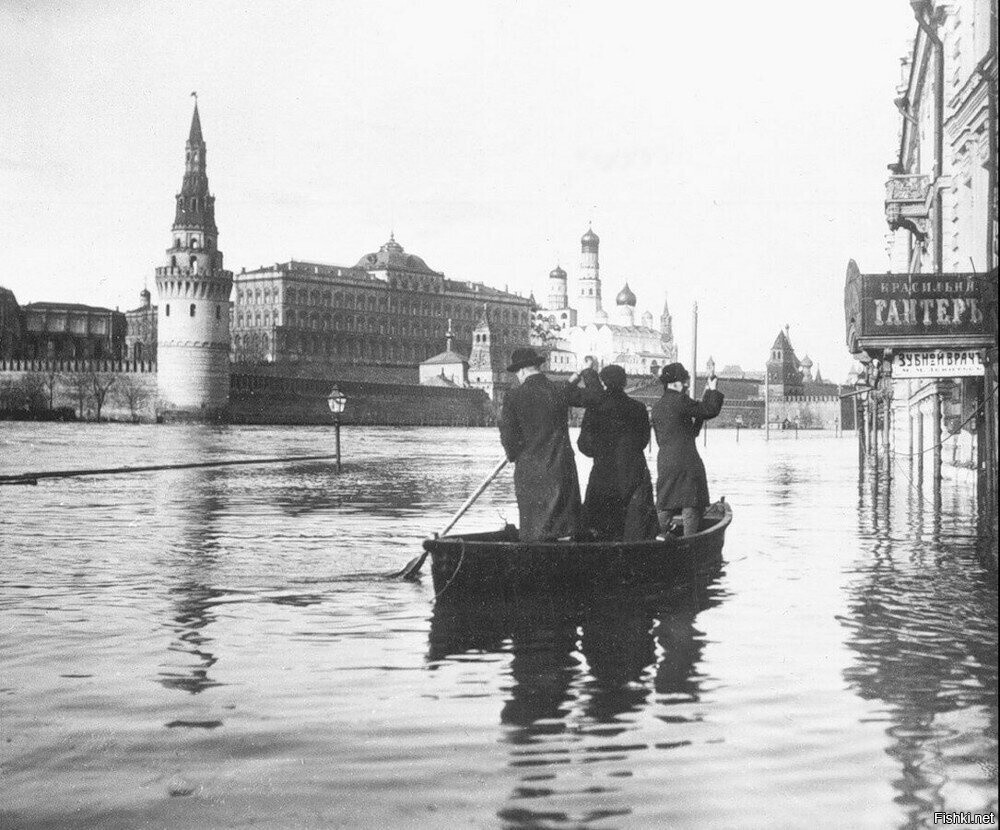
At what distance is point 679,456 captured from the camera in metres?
10.5

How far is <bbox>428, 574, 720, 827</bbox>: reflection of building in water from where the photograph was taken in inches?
179

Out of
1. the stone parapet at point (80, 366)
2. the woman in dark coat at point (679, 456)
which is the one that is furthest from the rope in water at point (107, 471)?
the stone parapet at point (80, 366)

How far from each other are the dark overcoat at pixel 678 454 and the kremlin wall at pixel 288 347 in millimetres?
70170

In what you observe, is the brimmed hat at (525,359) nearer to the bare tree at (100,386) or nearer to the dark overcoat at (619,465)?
the dark overcoat at (619,465)

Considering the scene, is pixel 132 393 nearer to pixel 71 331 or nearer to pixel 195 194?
pixel 195 194

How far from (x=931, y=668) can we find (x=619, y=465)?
11.4ft

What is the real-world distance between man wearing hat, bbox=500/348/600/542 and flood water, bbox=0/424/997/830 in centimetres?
57

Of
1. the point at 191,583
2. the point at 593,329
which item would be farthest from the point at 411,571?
the point at 593,329

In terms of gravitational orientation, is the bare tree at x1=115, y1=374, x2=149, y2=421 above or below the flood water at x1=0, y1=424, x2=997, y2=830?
above

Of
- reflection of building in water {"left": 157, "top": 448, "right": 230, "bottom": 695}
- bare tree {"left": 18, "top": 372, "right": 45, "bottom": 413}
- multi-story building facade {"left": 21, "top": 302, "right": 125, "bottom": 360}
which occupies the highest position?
multi-story building facade {"left": 21, "top": 302, "right": 125, "bottom": 360}

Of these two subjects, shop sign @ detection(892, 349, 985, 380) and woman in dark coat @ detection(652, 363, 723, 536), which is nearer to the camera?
woman in dark coat @ detection(652, 363, 723, 536)

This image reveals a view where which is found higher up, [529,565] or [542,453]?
[542,453]

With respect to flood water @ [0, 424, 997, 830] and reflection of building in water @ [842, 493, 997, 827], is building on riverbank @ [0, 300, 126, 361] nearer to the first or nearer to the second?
flood water @ [0, 424, 997, 830]

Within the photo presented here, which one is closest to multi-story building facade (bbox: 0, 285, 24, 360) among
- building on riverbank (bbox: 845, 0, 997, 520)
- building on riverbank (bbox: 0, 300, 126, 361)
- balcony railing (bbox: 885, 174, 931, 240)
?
building on riverbank (bbox: 0, 300, 126, 361)
